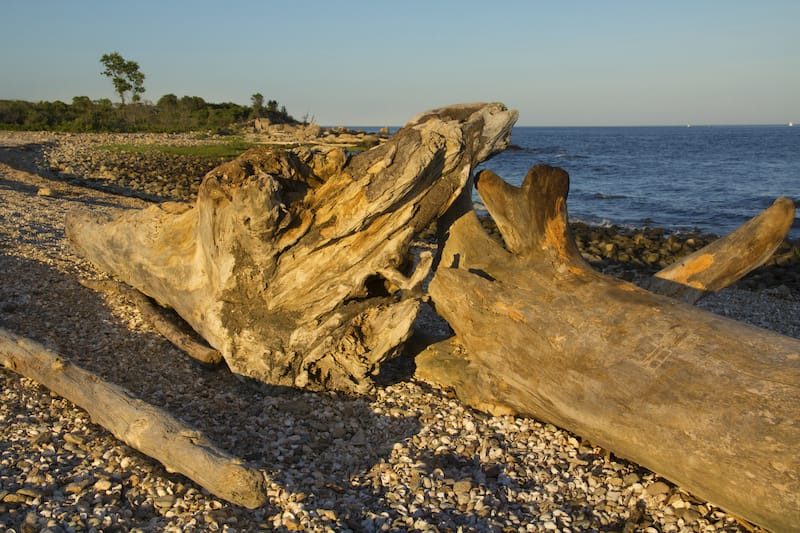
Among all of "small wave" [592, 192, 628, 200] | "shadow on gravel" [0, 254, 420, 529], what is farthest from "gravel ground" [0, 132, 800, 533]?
"small wave" [592, 192, 628, 200]

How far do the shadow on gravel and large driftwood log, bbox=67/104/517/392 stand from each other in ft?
1.10

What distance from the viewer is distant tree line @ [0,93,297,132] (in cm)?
4834

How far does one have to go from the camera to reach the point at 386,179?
5.14m

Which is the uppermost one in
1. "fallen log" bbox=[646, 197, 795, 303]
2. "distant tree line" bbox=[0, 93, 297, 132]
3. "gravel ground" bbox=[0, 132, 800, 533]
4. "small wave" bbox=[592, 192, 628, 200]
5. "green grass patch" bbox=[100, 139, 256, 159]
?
Answer: "distant tree line" bbox=[0, 93, 297, 132]

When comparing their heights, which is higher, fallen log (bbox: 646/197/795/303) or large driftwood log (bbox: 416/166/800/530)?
fallen log (bbox: 646/197/795/303)

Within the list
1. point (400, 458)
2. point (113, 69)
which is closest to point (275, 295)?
point (400, 458)

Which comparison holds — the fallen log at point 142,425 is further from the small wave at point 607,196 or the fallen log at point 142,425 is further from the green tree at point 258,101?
the green tree at point 258,101

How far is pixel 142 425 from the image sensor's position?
14.0 feet

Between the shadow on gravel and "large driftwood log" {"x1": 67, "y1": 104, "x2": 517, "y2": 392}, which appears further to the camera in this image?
"large driftwood log" {"x1": 67, "y1": 104, "x2": 517, "y2": 392}

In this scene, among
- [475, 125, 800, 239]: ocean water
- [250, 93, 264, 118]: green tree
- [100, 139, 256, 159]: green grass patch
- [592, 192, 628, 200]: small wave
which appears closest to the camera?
[475, 125, 800, 239]: ocean water

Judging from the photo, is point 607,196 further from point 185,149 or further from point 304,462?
point 304,462

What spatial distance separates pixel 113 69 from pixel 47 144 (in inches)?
1337

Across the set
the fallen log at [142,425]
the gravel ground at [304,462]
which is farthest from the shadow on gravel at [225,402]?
the fallen log at [142,425]

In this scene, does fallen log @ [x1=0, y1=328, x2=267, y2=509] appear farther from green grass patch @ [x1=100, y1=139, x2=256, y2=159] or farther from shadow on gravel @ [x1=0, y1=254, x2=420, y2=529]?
green grass patch @ [x1=100, y1=139, x2=256, y2=159]
